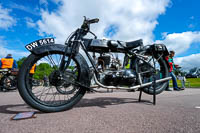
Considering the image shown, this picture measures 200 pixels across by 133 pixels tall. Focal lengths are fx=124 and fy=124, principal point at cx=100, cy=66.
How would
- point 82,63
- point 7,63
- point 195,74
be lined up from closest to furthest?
point 82,63 → point 7,63 → point 195,74

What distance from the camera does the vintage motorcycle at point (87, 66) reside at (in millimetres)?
1957

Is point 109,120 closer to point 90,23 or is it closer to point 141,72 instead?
point 141,72

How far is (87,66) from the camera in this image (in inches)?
89.4

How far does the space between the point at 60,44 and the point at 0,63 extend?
6227 mm

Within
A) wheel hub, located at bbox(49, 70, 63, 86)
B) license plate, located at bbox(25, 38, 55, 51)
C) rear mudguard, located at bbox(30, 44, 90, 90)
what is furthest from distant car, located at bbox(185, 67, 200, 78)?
license plate, located at bbox(25, 38, 55, 51)

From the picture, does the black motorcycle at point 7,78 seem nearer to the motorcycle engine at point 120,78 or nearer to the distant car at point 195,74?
the motorcycle engine at point 120,78

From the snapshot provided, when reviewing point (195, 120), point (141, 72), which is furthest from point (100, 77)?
point (195, 120)

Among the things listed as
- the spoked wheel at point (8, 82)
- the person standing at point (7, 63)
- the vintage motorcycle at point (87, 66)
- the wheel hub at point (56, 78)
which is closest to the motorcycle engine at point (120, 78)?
the vintage motorcycle at point (87, 66)

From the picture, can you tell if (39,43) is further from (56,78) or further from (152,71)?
(152,71)

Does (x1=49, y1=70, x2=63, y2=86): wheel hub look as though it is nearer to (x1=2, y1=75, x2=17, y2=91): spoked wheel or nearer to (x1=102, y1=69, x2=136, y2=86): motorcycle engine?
(x1=102, y1=69, x2=136, y2=86): motorcycle engine

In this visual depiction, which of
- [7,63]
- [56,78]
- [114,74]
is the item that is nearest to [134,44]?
[114,74]

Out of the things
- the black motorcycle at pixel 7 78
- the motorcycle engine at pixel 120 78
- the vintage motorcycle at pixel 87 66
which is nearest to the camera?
the vintage motorcycle at pixel 87 66

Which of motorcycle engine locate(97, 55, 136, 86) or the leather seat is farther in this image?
the leather seat

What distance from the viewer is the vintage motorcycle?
6.42ft
